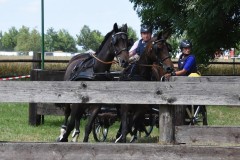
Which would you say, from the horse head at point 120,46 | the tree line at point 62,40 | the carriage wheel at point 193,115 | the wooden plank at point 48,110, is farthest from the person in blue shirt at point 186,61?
the tree line at point 62,40

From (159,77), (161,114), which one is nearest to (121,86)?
(161,114)

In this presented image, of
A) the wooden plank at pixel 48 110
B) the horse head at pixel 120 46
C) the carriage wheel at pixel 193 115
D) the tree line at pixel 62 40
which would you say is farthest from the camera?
the tree line at pixel 62 40

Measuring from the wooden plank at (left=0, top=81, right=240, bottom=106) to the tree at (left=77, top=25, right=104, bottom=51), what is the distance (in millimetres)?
142660

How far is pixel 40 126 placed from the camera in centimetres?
1469

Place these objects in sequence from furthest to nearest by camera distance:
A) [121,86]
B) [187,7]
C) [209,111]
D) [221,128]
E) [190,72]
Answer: [187,7]
[209,111]
[190,72]
[221,128]
[121,86]

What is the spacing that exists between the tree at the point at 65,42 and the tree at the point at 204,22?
131 metres

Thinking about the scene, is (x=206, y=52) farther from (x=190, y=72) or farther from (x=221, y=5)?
(x=190, y=72)

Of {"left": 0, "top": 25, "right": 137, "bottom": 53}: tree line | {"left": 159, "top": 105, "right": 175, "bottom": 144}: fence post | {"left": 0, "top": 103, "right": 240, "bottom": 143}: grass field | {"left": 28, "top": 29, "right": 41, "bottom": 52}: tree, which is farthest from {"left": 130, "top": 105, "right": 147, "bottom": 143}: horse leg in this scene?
{"left": 0, "top": 25, "right": 137, "bottom": 53}: tree line

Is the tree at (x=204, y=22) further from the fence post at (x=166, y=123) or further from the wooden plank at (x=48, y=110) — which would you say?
the fence post at (x=166, y=123)

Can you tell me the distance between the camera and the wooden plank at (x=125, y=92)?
5.75 meters

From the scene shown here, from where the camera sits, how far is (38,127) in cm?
1445

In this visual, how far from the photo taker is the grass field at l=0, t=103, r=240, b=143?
12.3m

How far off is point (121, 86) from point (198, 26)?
1485 cm

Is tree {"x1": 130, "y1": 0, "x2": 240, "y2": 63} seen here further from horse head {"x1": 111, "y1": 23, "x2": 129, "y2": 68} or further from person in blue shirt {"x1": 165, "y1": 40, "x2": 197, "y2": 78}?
horse head {"x1": 111, "y1": 23, "x2": 129, "y2": 68}
